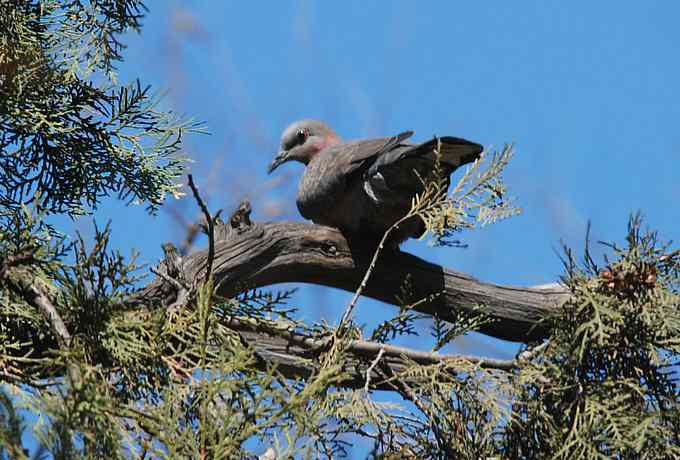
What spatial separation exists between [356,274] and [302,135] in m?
1.79

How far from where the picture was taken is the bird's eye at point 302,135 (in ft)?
19.5

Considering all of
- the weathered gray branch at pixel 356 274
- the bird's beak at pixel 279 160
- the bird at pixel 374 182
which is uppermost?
the bird's beak at pixel 279 160

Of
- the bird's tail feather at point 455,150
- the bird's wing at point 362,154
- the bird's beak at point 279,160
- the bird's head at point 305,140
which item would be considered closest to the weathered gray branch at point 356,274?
the bird's wing at point 362,154

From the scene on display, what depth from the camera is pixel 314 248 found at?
431 centimetres

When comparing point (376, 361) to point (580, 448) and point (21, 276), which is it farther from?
point (21, 276)

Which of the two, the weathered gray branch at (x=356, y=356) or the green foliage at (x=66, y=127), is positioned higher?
the green foliage at (x=66, y=127)

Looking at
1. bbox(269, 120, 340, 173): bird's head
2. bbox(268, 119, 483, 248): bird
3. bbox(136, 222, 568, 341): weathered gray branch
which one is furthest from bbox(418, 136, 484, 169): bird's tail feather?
bbox(269, 120, 340, 173): bird's head

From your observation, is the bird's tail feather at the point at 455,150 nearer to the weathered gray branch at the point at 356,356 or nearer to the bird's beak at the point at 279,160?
the weathered gray branch at the point at 356,356

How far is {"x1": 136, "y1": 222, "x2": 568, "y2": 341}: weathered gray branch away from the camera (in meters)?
4.07

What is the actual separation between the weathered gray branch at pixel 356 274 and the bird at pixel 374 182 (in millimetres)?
123

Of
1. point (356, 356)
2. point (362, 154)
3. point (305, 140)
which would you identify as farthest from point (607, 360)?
point (305, 140)

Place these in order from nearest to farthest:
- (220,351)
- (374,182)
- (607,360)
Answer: (220,351)
(607,360)
(374,182)

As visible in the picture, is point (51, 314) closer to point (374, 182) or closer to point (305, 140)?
point (374, 182)

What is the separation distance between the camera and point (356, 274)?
438cm
